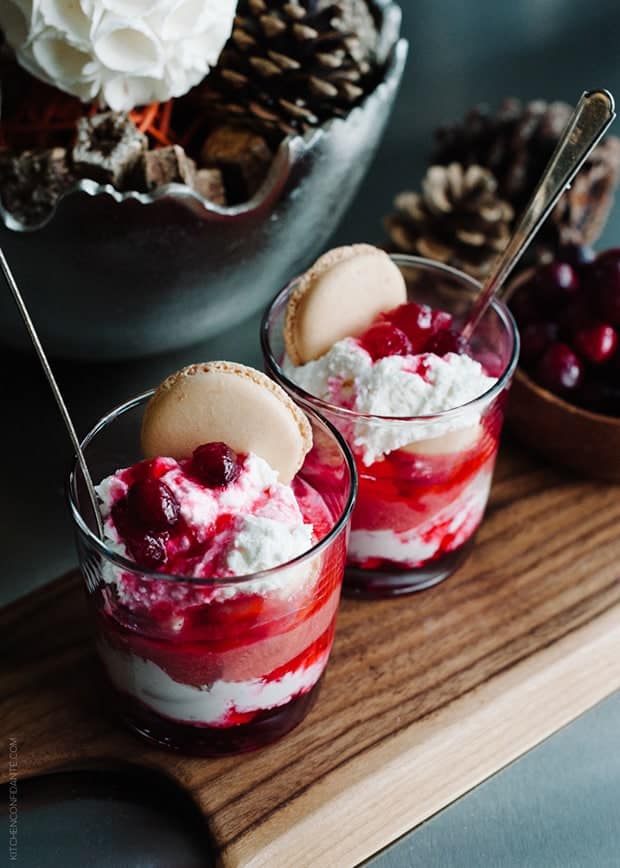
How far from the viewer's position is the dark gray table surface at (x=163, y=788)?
776mm

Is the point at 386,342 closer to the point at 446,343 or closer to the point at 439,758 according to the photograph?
the point at 446,343

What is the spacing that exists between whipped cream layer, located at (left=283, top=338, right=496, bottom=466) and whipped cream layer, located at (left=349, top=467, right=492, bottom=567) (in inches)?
3.3

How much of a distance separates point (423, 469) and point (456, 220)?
53cm

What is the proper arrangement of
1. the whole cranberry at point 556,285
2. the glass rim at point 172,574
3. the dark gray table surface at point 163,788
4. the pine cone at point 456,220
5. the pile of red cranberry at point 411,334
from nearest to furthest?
the glass rim at point 172,574 → the dark gray table surface at point 163,788 → the pile of red cranberry at point 411,334 → the whole cranberry at point 556,285 → the pine cone at point 456,220

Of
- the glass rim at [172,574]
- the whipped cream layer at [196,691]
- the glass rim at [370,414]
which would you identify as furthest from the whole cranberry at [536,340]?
the whipped cream layer at [196,691]

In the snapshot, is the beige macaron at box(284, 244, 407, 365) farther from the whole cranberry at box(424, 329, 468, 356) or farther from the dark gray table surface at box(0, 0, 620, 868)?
the dark gray table surface at box(0, 0, 620, 868)

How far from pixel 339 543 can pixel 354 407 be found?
0.51 ft

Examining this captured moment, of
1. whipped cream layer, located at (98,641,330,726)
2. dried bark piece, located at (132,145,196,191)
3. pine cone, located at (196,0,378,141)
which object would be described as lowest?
whipped cream layer, located at (98,641,330,726)

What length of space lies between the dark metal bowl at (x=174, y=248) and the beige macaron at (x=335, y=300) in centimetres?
8

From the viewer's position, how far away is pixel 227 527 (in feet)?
2.37

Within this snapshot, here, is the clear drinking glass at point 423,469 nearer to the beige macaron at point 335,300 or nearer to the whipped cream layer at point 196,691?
the beige macaron at point 335,300

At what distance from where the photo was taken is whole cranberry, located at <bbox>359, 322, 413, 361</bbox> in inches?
34.4

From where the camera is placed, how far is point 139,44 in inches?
35.8

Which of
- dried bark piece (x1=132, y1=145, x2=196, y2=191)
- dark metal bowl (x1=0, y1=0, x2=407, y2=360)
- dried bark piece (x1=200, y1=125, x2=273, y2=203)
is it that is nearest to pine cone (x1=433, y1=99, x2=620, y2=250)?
dark metal bowl (x1=0, y1=0, x2=407, y2=360)
